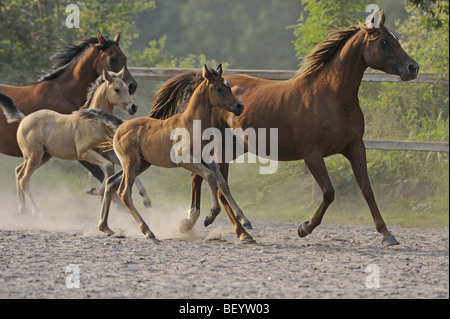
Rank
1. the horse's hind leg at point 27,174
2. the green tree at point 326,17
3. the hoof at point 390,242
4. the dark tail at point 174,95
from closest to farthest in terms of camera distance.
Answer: the hoof at point 390,242
the dark tail at point 174,95
the horse's hind leg at point 27,174
the green tree at point 326,17

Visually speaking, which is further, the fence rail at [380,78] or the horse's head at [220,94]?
the fence rail at [380,78]

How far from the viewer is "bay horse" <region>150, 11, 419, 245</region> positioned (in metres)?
7.13

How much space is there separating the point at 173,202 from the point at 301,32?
131 inches

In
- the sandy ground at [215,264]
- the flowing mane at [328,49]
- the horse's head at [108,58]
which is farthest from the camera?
the horse's head at [108,58]

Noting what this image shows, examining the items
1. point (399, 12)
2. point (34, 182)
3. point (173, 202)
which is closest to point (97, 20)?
point (34, 182)

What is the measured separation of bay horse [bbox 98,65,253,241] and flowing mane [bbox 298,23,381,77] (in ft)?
2.79

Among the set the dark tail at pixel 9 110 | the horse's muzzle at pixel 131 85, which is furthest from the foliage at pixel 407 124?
the dark tail at pixel 9 110

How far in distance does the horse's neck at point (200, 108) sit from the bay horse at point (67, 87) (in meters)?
2.23

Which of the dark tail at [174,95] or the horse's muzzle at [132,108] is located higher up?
the dark tail at [174,95]

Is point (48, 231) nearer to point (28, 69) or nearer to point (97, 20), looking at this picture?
point (28, 69)

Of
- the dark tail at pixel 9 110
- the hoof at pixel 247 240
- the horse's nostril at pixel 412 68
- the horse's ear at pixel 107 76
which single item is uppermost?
the horse's nostril at pixel 412 68

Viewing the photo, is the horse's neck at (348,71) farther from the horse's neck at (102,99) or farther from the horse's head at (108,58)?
the horse's head at (108,58)

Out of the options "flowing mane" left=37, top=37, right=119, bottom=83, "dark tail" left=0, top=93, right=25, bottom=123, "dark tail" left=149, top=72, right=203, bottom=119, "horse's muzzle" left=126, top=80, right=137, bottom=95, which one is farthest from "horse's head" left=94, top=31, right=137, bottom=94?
"dark tail" left=149, top=72, right=203, bottom=119

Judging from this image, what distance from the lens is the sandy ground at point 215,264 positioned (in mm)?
5109
